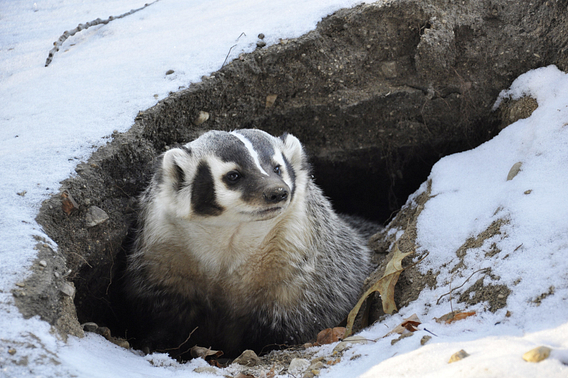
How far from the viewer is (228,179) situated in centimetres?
224

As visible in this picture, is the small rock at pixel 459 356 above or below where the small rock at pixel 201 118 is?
below

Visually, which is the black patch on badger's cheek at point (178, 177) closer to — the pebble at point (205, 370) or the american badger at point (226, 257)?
the american badger at point (226, 257)

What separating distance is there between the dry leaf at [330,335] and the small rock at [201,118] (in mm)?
1490

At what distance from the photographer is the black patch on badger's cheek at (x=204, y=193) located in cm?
228

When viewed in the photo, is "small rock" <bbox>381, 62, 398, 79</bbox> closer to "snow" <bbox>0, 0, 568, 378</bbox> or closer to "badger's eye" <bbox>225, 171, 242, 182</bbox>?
"snow" <bbox>0, 0, 568, 378</bbox>

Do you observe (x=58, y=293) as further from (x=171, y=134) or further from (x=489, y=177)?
(x=489, y=177)

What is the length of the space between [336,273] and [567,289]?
57.8 inches

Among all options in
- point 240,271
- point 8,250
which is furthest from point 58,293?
point 240,271

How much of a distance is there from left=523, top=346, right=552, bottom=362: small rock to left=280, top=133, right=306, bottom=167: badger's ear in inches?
62.5

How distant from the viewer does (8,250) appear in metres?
1.79

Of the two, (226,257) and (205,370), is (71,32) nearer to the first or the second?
(226,257)

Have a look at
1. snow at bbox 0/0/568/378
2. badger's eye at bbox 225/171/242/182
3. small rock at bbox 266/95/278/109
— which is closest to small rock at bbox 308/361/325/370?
snow at bbox 0/0/568/378

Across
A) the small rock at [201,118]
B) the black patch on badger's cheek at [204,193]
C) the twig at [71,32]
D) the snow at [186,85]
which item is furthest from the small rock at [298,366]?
the twig at [71,32]

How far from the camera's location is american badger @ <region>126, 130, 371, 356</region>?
7.66ft
